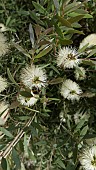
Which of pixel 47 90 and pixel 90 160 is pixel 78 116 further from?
pixel 90 160

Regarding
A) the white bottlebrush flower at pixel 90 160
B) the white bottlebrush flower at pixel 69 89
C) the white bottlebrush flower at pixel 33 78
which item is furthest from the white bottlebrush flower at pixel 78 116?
the white bottlebrush flower at pixel 33 78

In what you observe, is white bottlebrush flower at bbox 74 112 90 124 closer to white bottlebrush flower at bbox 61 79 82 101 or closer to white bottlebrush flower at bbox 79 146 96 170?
white bottlebrush flower at bbox 61 79 82 101

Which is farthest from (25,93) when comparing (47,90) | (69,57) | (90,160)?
(47,90)

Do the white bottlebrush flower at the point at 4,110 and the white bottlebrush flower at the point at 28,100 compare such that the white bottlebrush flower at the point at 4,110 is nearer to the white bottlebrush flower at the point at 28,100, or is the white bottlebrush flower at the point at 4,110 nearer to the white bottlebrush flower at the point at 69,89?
the white bottlebrush flower at the point at 28,100

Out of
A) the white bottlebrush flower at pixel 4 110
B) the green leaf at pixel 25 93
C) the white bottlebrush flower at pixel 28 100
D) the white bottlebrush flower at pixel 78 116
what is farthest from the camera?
the white bottlebrush flower at pixel 78 116

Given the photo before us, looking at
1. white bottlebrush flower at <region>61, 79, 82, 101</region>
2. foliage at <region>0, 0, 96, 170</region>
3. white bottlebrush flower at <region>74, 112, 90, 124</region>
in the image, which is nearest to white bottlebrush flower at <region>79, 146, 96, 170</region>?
foliage at <region>0, 0, 96, 170</region>

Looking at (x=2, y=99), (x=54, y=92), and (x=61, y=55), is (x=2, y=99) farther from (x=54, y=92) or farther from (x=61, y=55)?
(x=61, y=55)

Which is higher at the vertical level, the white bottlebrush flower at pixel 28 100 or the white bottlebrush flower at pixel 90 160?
the white bottlebrush flower at pixel 28 100

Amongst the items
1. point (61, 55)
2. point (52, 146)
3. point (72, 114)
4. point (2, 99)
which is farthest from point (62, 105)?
point (61, 55)

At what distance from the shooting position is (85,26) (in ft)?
6.39

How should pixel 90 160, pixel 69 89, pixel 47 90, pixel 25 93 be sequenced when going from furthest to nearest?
pixel 47 90, pixel 69 89, pixel 90 160, pixel 25 93

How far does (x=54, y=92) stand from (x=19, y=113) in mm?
218

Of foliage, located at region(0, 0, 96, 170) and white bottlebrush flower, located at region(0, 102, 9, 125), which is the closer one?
foliage, located at region(0, 0, 96, 170)

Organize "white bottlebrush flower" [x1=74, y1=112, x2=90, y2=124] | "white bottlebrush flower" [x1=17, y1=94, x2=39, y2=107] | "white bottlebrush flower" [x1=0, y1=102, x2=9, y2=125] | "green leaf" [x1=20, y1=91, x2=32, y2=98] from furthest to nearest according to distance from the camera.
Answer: "white bottlebrush flower" [x1=74, y1=112, x2=90, y2=124] → "white bottlebrush flower" [x1=0, y1=102, x2=9, y2=125] → "white bottlebrush flower" [x1=17, y1=94, x2=39, y2=107] → "green leaf" [x1=20, y1=91, x2=32, y2=98]
